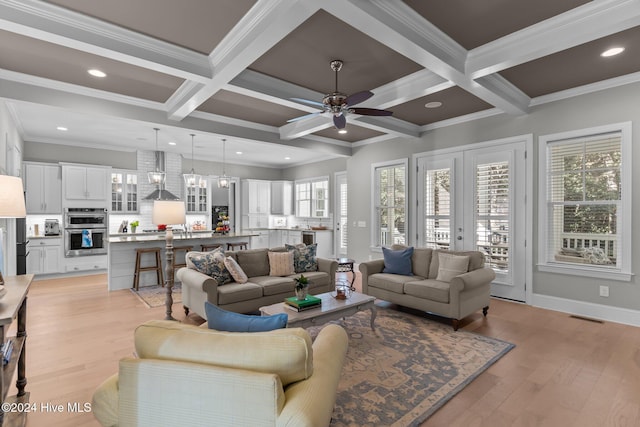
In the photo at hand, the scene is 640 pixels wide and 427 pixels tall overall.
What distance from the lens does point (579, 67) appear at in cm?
369

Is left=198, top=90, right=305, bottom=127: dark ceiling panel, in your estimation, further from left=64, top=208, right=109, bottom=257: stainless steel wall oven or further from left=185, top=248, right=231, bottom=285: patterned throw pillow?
left=64, top=208, right=109, bottom=257: stainless steel wall oven

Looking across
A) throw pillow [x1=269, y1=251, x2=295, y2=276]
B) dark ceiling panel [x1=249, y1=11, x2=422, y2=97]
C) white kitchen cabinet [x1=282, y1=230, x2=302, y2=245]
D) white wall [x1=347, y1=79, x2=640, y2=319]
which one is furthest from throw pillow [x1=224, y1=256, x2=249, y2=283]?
white kitchen cabinet [x1=282, y1=230, x2=302, y2=245]

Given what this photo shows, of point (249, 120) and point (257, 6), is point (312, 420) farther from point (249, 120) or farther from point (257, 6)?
point (249, 120)

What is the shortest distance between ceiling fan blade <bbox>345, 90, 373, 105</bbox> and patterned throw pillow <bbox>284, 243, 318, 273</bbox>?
8.17 feet

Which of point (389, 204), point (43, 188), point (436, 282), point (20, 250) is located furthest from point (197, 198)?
point (436, 282)

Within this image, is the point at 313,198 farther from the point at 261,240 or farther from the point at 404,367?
the point at 404,367

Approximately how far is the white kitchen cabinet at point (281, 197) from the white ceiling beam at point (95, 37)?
6822mm

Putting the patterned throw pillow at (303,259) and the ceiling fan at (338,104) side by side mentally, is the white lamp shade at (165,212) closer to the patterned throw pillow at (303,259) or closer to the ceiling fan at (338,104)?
the patterned throw pillow at (303,259)

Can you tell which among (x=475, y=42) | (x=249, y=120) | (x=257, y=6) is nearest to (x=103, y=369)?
(x=257, y=6)

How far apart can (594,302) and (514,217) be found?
1.45 m

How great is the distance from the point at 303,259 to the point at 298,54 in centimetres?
288

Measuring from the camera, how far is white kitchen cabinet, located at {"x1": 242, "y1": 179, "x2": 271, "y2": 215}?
389 inches

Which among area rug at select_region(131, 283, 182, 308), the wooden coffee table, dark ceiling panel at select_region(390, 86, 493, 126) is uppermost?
dark ceiling panel at select_region(390, 86, 493, 126)

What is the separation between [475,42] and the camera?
3.21m
